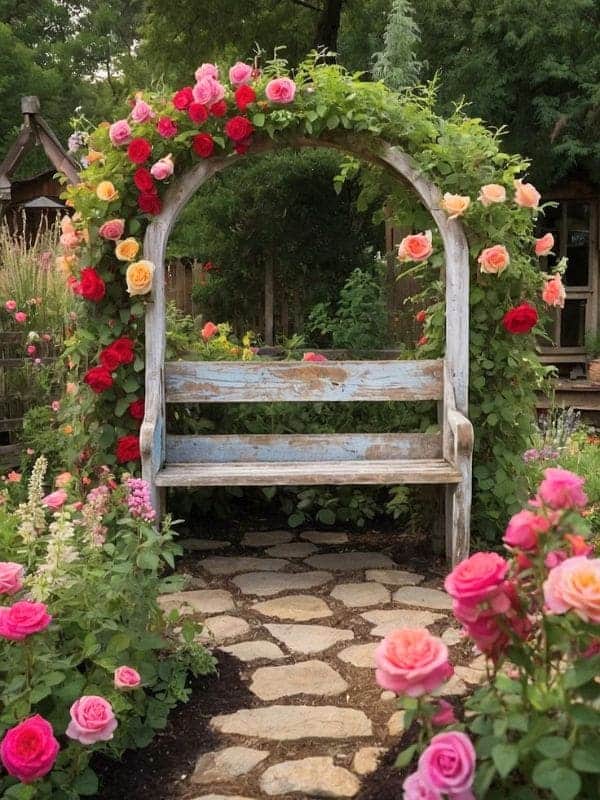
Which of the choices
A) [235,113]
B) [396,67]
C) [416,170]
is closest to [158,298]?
[235,113]

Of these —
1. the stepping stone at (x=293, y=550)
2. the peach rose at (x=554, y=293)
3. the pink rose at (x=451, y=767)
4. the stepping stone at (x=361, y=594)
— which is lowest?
the stepping stone at (x=293, y=550)

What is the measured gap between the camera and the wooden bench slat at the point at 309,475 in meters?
3.77

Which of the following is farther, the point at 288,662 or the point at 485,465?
the point at 485,465

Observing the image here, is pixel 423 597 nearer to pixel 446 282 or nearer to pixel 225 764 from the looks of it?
pixel 446 282

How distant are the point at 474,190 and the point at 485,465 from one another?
4.08 ft

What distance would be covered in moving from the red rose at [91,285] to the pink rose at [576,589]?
2.96 m

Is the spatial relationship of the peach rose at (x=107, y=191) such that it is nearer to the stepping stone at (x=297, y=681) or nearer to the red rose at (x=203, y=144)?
the red rose at (x=203, y=144)

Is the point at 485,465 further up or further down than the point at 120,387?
further down

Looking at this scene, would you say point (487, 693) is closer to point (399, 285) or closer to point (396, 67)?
point (399, 285)

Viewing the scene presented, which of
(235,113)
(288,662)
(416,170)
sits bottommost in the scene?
(288,662)

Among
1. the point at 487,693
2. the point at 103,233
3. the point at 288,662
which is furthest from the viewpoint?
the point at 103,233

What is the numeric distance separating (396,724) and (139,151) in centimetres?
260

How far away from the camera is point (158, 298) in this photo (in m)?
4.02

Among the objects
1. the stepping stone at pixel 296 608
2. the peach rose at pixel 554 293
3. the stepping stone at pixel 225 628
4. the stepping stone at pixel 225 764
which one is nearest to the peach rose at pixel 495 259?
the peach rose at pixel 554 293
